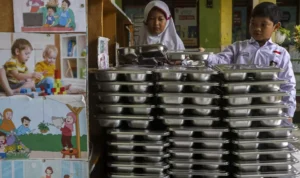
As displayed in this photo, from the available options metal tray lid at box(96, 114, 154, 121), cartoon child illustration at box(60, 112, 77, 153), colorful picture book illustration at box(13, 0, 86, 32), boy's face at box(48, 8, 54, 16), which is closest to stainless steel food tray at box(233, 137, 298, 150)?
metal tray lid at box(96, 114, 154, 121)

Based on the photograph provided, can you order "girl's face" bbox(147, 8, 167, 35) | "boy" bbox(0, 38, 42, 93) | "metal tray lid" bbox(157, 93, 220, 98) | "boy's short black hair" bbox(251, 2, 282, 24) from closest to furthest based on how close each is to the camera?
1. "boy" bbox(0, 38, 42, 93)
2. "metal tray lid" bbox(157, 93, 220, 98)
3. "boy's short black hair" bbox(251, 2, 282, 24)
4. "girl's face" bbox(147, 8, 167, 35)

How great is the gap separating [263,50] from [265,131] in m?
0.79

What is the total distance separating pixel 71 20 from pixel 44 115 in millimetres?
354

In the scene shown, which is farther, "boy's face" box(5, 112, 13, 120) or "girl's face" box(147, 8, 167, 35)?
"girl's face" box(147, 8, 167, 35)

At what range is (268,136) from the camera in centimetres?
141

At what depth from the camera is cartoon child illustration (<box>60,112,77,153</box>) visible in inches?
50.5

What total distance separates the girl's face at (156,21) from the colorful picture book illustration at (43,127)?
1.24 metres

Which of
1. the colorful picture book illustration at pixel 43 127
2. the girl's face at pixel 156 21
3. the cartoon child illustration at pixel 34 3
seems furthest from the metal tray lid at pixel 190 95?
the girl's face at pixel 156 21

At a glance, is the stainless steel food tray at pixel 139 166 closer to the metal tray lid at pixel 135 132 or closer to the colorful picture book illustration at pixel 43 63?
the metal tray lid at pixel 135 132

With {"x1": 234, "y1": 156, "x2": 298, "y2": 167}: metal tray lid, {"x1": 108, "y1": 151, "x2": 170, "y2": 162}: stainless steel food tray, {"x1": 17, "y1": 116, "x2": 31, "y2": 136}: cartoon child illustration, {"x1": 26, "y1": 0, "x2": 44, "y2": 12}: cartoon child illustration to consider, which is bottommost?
{"x1": 234, "y1": 156, "x2": 298, "y2": 167}: metal tray lid

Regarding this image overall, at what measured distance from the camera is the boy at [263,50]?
1917mm

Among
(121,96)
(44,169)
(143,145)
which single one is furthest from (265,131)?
(44,169)

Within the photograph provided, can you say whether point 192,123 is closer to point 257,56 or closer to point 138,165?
point 138,165

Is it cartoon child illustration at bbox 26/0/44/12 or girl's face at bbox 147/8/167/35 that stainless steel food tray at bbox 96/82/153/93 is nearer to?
cartoon child illustration at bbox 26/0/44/12
